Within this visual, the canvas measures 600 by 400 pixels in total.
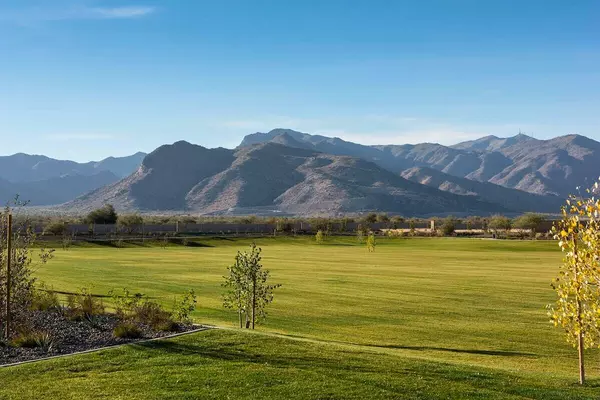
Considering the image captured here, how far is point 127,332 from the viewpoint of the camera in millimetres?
17547

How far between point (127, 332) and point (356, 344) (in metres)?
7.34

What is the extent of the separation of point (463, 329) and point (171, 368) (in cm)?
1423

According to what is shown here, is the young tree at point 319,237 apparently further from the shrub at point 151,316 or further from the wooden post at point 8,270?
the wooden post at point 8,270

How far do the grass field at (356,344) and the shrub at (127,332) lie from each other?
58.9 inches

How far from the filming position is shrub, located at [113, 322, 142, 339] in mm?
17500

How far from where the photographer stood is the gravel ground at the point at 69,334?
Result: 16.1 metres

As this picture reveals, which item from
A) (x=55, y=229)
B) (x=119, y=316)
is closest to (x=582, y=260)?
(x=119, y=316)

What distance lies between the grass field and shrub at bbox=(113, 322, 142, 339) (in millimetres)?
1497

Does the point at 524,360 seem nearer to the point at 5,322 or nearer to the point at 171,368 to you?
the point at 171,368

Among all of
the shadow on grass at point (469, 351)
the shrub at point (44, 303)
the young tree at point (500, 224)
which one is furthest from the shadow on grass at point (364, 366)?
the young tree at point (500, 224)

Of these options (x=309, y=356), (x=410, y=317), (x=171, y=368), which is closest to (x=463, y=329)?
(x=410, y=317)

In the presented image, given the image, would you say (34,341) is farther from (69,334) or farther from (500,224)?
(500,224)

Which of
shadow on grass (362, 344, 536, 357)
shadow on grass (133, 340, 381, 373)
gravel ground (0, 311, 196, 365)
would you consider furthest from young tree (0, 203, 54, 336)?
shadow on grass (362, 344, 536, 357)

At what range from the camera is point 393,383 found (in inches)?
544
